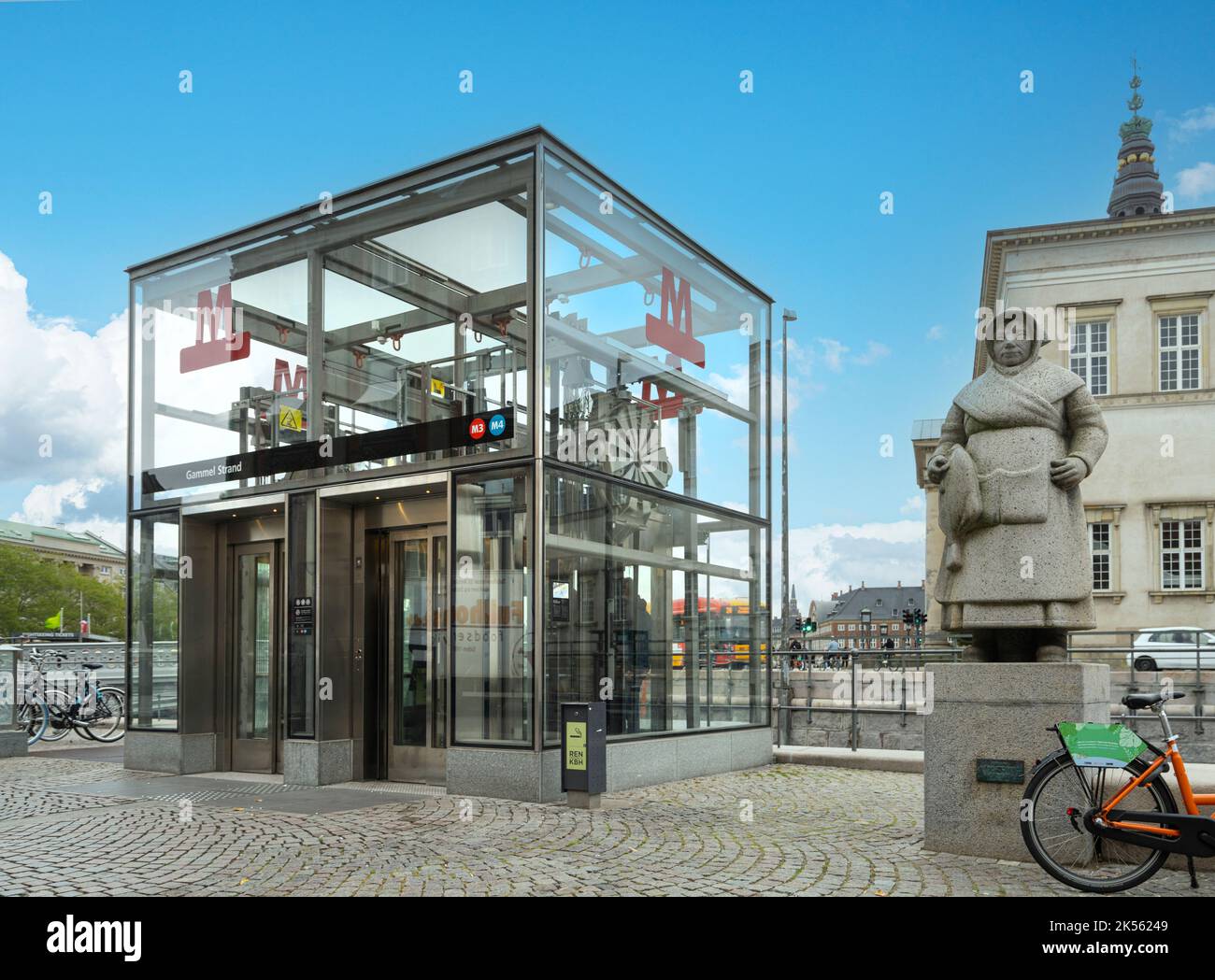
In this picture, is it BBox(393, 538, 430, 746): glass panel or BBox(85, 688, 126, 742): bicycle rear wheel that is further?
BBox(85, 688, 126, 742): bicycle rear wheel

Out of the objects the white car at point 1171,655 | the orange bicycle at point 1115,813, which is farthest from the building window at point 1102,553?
the orange bicycle at point 1115,813

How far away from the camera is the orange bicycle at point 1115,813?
6.57 metres

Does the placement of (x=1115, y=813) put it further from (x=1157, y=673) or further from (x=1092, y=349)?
(x=1092, y=349)

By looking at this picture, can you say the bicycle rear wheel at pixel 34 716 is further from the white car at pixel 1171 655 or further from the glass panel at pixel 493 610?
the white car at pixel 1171 655

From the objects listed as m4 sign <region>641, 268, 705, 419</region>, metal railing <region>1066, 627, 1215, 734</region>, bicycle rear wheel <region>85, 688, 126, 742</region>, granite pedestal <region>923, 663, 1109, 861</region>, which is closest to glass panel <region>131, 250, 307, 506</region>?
m4 sign <region>641, 268, 705, 419</region>

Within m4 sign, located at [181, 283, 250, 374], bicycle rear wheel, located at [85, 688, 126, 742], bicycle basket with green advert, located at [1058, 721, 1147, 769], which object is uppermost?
m4 sign, located at [181, 283, 250, 374]

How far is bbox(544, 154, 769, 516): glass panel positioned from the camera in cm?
1148

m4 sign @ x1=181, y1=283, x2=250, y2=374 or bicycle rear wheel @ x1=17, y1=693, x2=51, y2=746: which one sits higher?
m4 sign @ x1=181, y1=283, x2=250, y2=374

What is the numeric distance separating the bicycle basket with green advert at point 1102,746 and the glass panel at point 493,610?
5.13 meters

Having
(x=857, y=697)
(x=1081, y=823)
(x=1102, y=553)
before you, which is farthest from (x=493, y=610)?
(x=1102, y=553)

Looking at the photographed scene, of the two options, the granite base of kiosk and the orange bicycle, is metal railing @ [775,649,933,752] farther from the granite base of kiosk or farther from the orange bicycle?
the orange bicycle

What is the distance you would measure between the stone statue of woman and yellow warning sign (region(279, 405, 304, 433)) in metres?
7.22

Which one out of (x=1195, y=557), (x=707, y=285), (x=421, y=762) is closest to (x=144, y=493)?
(x=421, y=762)
